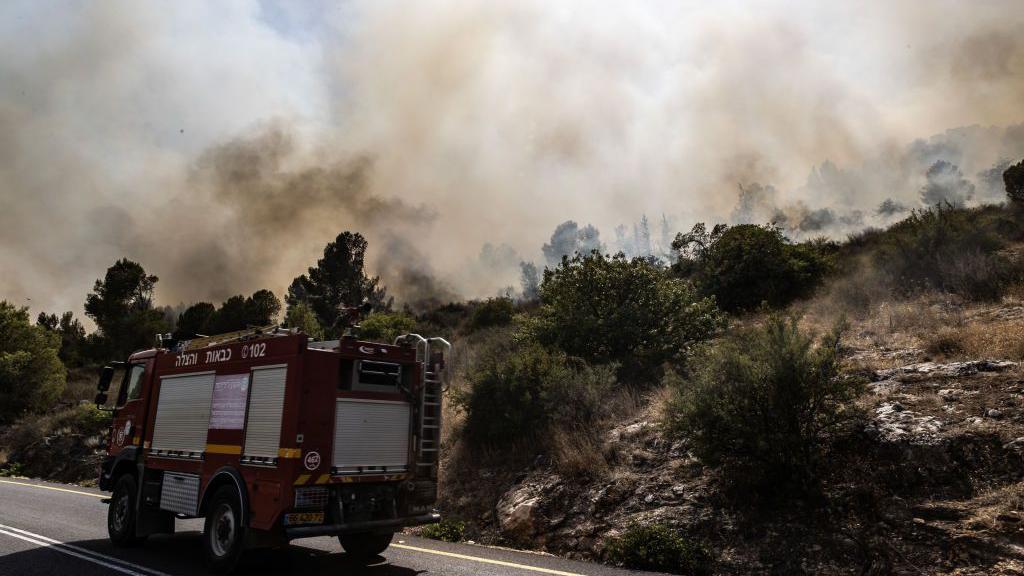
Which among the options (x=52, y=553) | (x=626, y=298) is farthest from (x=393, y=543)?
(x=626, y=298)

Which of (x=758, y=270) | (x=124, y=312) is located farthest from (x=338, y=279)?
(x=758, y=270)

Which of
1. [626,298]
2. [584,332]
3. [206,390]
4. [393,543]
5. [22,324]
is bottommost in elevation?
[393,543]

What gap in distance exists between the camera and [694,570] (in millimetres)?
7227

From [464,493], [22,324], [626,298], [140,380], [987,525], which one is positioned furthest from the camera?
[22,324]

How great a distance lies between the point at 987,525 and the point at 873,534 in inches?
43.8

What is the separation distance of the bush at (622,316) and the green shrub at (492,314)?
21.5 m

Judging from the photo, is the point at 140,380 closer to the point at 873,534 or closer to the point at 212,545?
the point at 212,545

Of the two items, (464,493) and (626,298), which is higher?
(626,298)

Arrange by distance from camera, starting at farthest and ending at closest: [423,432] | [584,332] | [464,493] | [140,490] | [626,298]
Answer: [626,298] < [584,332] < [464,493] < [140,490] < [423,432]

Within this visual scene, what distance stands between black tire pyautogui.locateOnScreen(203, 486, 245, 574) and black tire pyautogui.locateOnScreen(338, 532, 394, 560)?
1.64 metres

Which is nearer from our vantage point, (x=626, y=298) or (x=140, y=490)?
(x=140, y=490)

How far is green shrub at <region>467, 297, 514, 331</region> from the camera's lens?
40375 mm

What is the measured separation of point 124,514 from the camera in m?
9.33

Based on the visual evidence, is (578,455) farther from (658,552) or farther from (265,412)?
(265,412)
